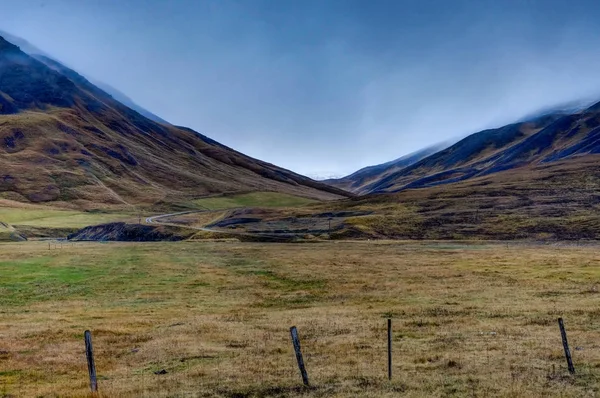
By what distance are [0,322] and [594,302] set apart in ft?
147

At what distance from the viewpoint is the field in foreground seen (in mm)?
20250

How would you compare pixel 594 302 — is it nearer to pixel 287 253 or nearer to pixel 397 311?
pixel 397 311

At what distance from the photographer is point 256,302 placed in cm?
4631

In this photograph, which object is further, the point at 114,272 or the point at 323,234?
the point at 323,234

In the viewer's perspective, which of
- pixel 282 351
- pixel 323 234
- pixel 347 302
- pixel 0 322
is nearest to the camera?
pixel 282 351

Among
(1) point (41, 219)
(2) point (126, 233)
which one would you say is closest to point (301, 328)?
(2) point (126, 233)

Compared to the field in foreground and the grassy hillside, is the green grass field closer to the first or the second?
the grassy hillside

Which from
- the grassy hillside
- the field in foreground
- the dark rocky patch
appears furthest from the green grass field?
the field in foreground

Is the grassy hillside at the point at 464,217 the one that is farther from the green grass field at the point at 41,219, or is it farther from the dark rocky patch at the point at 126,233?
the green grass field at the point at 41,219

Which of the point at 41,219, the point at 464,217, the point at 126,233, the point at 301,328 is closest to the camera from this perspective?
the point at 301,328

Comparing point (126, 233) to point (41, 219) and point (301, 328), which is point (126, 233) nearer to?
point (41, 219)

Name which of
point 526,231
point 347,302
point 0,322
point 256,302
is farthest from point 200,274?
point 526,231

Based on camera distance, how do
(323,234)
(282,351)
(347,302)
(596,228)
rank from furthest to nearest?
(323,234), (596,228), (347,302), (282,351)

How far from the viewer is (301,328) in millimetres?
33156
